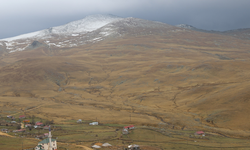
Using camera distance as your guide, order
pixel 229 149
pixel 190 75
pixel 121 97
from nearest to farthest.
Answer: pixel 229 149, pixel 121 97, pixel 190 75

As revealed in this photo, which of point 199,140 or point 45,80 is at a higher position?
point 45,80

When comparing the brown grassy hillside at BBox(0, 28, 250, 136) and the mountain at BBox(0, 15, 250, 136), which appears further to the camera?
the brown grassy hillside at BBox(0, 28, 250, 136)

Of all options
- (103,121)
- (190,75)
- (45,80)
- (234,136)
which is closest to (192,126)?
(234,136)

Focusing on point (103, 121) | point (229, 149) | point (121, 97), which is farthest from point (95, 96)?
point (229, 149)

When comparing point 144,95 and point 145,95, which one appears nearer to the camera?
point 145,95

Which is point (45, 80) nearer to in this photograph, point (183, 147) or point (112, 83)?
point (112, 83)

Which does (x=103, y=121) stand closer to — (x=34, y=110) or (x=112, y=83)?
(x=34, y=110)

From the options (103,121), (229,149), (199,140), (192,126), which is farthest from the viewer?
(103,121)

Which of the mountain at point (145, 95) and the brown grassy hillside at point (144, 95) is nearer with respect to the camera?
the mountain at point (145, 95)

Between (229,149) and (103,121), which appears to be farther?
(103,121)

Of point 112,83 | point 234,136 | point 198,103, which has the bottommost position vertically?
point 234,136
